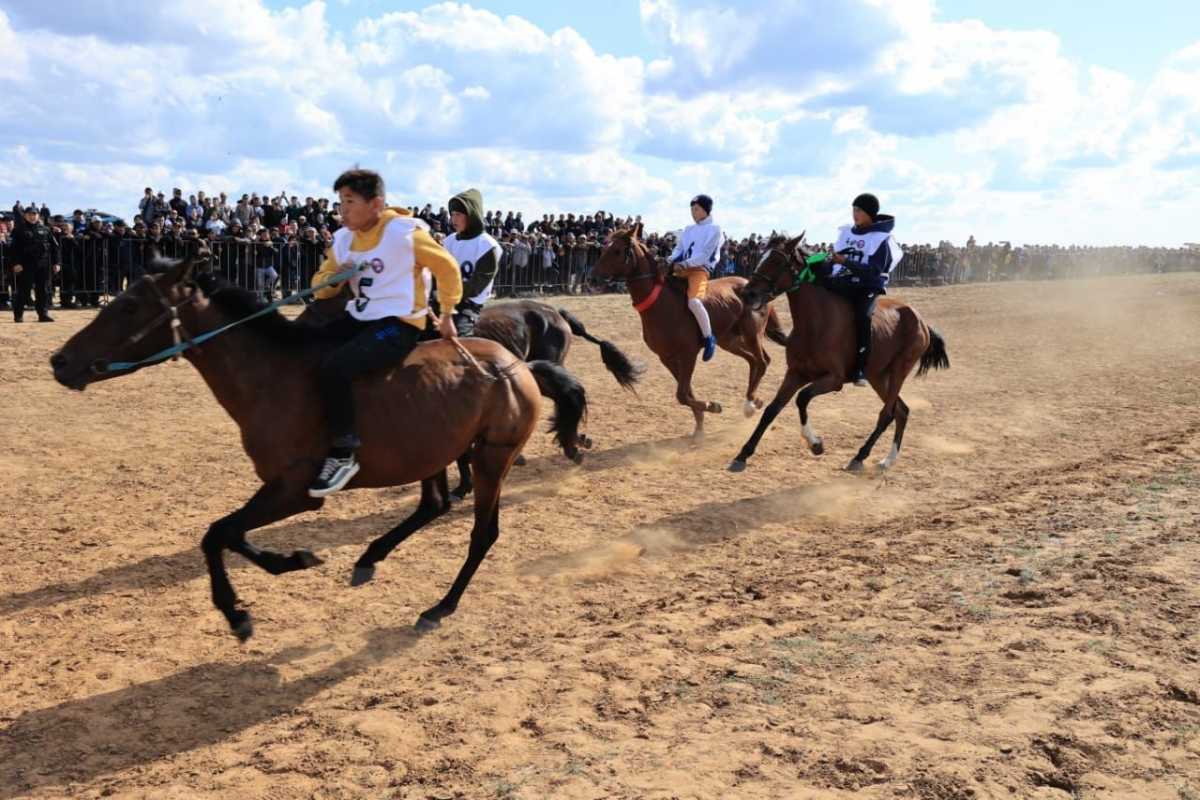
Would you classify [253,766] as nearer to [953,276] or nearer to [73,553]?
[73,553]

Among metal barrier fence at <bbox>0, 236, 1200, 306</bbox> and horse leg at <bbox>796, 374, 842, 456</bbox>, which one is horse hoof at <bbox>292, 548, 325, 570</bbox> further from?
horse leg at <bbox>796, 374, 842, 456</bbox>

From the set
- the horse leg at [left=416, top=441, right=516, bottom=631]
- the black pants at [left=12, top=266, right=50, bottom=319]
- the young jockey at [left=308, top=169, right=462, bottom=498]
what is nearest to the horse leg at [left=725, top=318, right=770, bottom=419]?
the horse leg at [left=416, top=441, right=516, bottom=631]

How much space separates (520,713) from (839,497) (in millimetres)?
5871

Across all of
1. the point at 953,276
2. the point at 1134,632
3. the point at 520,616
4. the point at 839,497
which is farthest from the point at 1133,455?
the point at 953,276

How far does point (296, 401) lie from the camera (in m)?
5.84

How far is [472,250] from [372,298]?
10.8ft

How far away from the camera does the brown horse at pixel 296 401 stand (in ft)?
18.0

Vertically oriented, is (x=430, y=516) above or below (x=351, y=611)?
above

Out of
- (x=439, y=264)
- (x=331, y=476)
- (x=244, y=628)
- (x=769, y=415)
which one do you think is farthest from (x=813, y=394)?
(x=244, y=628)

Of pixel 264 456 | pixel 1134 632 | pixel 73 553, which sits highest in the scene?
pixel 264 456

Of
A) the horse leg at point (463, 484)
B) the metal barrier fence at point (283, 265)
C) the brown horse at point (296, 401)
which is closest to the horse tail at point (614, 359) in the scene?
the horse leg at point (463, 484)

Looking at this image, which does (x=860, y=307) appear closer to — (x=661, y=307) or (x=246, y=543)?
(x=661, y=307)

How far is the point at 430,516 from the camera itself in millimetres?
6930

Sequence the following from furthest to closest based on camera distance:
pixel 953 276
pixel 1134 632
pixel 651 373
Answer: pixel 953 276
pixel 651 373
pixel 1134 632
